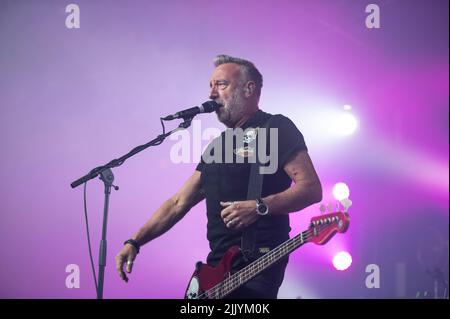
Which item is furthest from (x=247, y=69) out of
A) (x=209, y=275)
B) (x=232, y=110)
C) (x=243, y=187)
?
(x=209, y=275)

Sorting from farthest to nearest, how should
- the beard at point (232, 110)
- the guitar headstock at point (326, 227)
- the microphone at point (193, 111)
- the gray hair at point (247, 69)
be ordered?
1. the gray hair at point (247, 69)
2. the beard at point (232, 110)
3. the microphone at point (193, 111)
4. the guitar headstock at point (326, 227)

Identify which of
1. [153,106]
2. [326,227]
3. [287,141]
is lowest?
[326,227]

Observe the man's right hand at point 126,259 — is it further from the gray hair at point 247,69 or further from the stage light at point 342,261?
the stage light at point 342,261

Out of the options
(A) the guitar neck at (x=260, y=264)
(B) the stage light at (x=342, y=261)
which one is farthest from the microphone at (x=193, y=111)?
(B) the stage light at (x=342, y=261)

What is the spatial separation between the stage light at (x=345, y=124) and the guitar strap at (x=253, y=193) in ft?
6.96

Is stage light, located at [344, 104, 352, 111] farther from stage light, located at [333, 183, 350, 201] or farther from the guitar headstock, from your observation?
the guitar headstock

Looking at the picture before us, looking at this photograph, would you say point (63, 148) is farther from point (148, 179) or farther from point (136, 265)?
point (136, 265)

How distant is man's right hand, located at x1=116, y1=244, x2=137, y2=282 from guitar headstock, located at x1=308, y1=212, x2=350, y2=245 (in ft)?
3.69

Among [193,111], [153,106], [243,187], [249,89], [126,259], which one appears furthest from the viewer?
[153,106]

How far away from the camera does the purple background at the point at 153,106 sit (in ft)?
15.7

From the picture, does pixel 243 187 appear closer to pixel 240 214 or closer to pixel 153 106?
pixel 240 214

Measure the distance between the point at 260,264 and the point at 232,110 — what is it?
1003mm

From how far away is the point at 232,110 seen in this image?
12.0 feet
